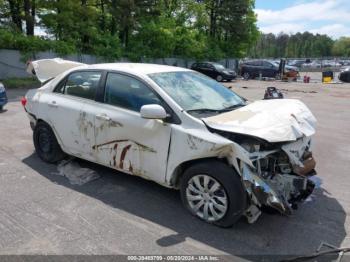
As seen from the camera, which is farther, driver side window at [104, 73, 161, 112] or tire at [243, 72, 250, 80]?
tire at [243, 72, 250, 80]

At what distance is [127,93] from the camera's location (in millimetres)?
4508

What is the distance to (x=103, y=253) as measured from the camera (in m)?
3.27

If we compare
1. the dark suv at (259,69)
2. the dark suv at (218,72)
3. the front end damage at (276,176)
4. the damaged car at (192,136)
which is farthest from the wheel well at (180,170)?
the dark suv at (259,69)

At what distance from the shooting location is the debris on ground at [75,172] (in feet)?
16.3

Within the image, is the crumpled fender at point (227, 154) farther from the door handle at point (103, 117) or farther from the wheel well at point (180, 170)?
the door handle at point (103, 117)

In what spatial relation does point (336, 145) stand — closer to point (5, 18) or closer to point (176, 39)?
point (5, 18)

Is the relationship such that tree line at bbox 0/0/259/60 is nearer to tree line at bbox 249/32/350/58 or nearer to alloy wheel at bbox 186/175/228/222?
alloy wheel at bbox 186/175/228/222

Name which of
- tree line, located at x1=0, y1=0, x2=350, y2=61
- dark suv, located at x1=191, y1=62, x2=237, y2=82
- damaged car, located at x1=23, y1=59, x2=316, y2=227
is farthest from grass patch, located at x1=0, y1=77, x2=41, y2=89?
damaged car, located at x1=23, y1=59, x2=316, y2=227

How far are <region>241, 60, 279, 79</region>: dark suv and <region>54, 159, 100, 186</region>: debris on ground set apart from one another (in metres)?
25.9

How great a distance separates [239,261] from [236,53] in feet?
132

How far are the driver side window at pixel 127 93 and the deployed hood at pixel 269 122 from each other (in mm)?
820

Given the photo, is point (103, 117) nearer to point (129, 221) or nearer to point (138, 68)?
point (138, 68)

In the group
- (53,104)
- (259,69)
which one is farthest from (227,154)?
(259,69)

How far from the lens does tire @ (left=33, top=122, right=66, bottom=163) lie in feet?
17.9
